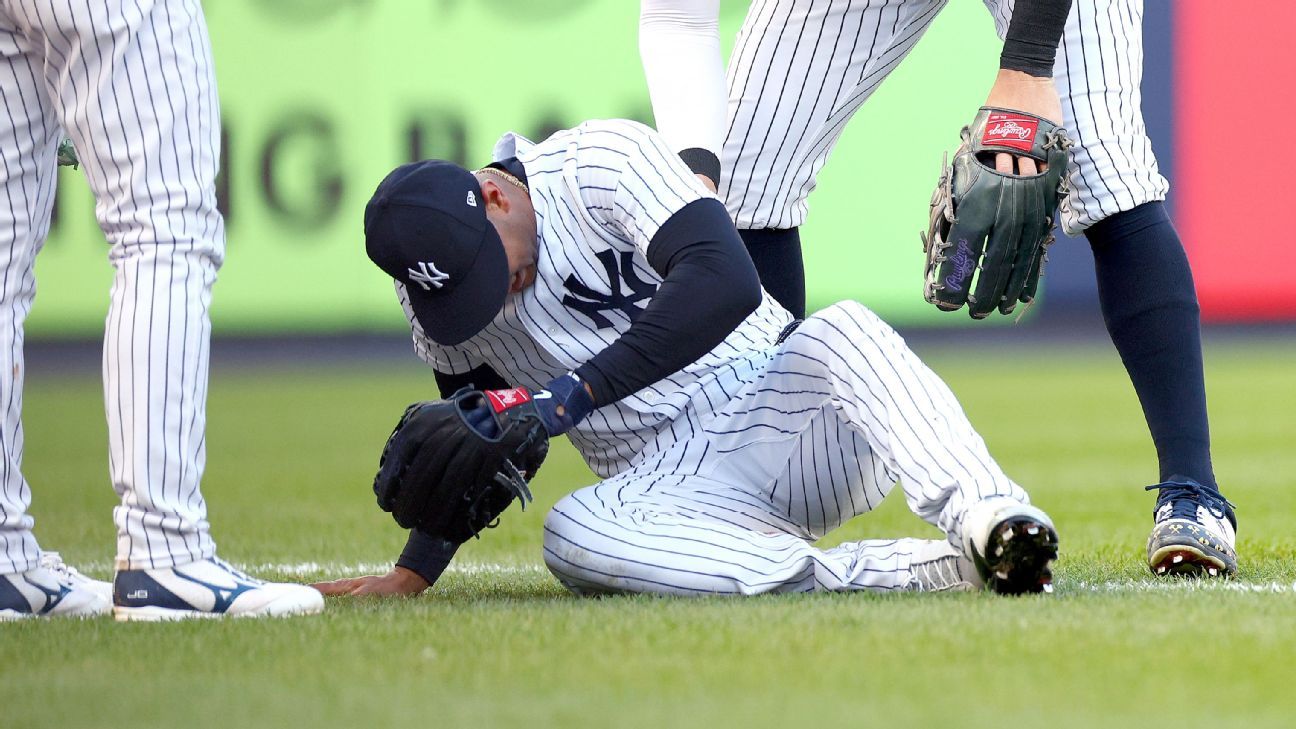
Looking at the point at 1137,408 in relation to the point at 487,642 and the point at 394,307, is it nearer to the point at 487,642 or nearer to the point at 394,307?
the point at 394,307

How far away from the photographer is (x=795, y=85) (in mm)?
2795

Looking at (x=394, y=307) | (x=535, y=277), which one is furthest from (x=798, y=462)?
(x=394, y=307)

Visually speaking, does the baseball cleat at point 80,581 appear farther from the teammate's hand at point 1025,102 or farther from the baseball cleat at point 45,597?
the teammate's hand at point 1025,102

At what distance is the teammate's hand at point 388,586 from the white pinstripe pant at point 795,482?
0.21 meters

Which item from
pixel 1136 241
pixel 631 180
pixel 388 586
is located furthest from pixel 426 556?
pixel 1136 241

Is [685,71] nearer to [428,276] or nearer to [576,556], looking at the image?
[428,276]

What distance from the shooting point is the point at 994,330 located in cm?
1095

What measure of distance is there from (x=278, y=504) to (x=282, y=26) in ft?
19.8

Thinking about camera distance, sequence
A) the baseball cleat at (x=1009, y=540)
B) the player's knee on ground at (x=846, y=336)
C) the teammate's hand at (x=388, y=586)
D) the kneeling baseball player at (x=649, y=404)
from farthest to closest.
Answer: the teammate's hand at (x=388, y=586)
the player's knee on ground at (x=846, y=336)
the kneeling baseball player at (x=649, y=404)
the baseball cleat at (x=1009, y=540)

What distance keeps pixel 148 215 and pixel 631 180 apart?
2.13 feet

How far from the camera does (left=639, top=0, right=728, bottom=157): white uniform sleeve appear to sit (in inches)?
104

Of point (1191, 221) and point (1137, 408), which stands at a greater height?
point (1191, 221)

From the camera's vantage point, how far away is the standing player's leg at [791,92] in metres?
2.79

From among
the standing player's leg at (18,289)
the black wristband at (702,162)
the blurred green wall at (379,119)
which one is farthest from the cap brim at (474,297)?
the blurred green wall at (379,119)
